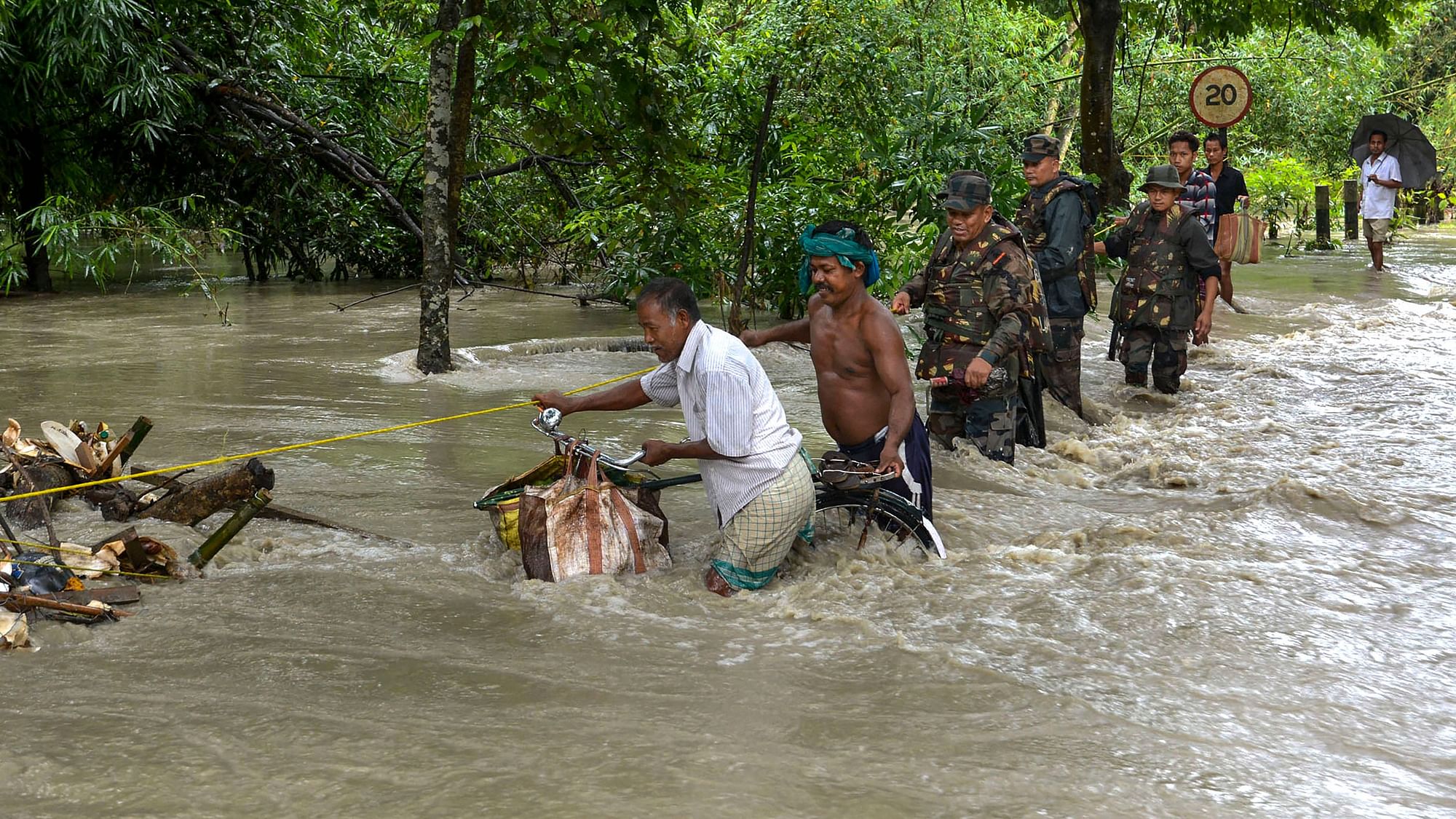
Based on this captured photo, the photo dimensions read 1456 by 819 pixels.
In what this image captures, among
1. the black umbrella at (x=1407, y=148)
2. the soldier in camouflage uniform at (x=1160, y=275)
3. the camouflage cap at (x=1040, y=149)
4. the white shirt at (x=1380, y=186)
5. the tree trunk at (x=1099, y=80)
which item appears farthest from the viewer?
A: the black umbrella at (x=1407, y=148)

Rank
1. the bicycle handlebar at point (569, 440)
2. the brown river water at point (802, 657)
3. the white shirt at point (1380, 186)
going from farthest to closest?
the white shirt at point (1380, 186)
the bicycle handlebar at point (569, 440)
the brown river water at point (802, 657)

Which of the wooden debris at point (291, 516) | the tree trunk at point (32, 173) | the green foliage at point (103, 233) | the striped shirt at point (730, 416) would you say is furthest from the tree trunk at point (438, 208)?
the tree trunk at point (32, 173)

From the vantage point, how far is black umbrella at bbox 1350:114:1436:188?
16047 mm

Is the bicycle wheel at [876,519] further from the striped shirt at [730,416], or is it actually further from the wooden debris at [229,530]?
the wooden debris at [229,530]

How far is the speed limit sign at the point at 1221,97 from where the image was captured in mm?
11109

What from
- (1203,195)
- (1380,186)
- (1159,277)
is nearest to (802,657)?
(1159,277)

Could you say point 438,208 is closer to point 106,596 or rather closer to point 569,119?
point 569,119

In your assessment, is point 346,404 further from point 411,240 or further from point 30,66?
point 411,240

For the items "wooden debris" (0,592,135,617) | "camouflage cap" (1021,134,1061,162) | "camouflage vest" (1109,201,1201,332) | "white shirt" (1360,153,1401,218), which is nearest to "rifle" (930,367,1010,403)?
"camouflage cap" (1021,134,1061,162)

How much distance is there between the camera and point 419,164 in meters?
13.5

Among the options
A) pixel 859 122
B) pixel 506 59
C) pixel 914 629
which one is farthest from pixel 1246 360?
pixel 914 629

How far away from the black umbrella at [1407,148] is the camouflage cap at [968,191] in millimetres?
11947

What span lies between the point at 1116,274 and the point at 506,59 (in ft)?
36.5

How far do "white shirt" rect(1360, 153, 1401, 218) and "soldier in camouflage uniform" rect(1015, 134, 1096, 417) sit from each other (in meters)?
9.92
